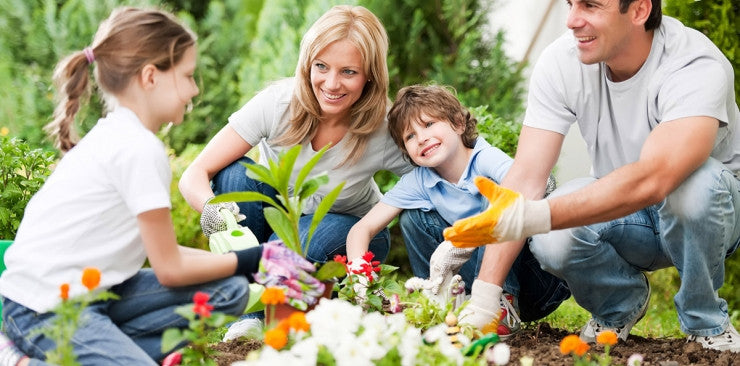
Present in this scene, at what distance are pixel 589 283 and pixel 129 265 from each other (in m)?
1.48

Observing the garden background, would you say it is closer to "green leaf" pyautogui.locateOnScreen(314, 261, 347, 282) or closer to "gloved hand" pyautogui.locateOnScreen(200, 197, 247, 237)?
"gloved hand" pyautogui.locateOnScreen(200, 197, 247, 237)

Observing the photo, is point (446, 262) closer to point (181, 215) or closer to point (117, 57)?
point (117, 57)

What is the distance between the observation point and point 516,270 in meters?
3.21

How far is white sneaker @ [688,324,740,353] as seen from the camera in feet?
9.02

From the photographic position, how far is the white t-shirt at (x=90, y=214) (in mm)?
2137

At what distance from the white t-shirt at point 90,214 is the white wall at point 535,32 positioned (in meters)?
3.72

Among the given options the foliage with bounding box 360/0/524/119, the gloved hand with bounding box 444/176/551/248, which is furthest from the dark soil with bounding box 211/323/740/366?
the foliage with bounding box 360/0/524/119

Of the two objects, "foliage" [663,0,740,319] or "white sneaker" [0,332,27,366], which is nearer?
"white sneaker" [0,332,27,366]

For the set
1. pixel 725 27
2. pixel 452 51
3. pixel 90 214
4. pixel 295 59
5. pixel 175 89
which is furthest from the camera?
pixel 452 51

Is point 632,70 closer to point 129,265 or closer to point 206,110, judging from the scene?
point 129,265

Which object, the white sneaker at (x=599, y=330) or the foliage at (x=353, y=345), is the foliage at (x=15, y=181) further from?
the white sneaker at (x=599, y=330)

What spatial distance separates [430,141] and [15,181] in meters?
1.52

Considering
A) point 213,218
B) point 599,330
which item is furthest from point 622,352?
point 213,218

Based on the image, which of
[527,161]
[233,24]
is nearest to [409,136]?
[527,161]
